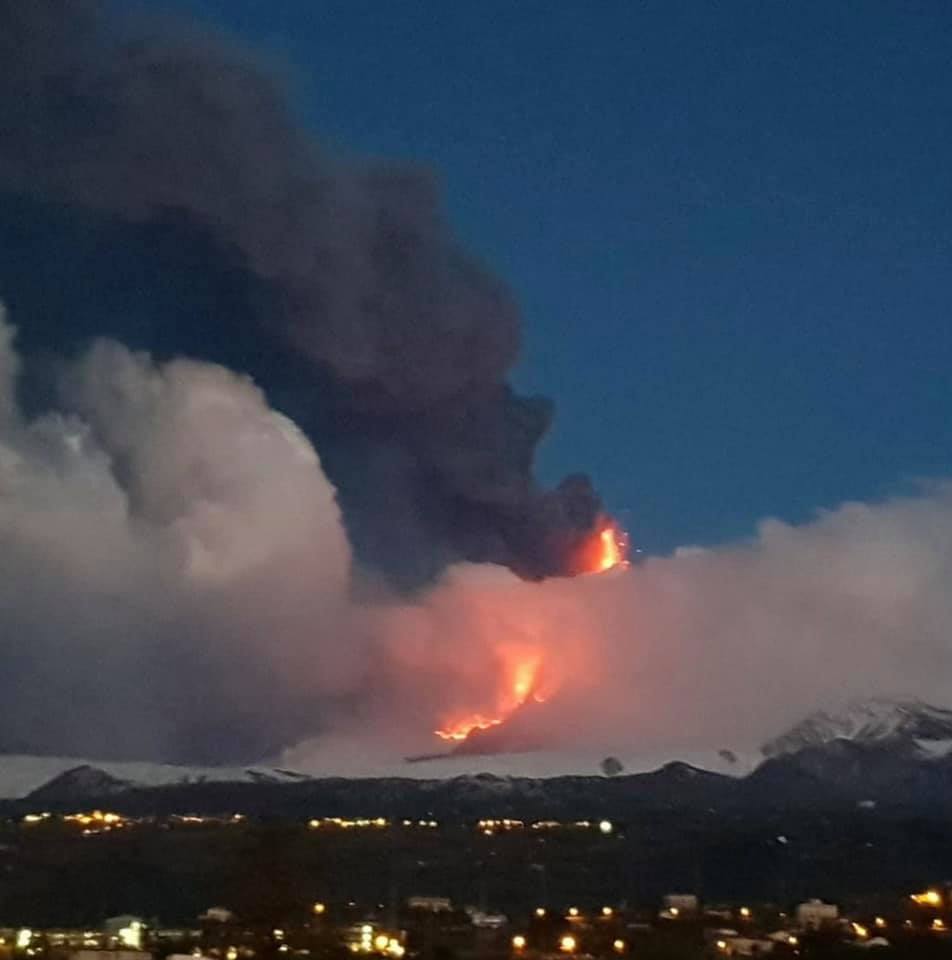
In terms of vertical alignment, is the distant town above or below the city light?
above

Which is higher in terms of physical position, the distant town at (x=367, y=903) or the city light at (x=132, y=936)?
the distant town at (x=367, y=903)

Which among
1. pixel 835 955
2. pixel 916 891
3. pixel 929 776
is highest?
pixel 929 776

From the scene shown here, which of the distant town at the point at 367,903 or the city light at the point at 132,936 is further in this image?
the city light at the point at 132,936

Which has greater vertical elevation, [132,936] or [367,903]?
[367,903]

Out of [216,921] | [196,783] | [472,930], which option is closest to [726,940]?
[472,930]

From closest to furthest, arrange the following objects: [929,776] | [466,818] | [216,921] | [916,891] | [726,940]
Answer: [726,940]
[216,921]
[916,891]
[466,818]
[929,776]

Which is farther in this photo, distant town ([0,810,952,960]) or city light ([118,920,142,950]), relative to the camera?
city light ([118,920,142,950])

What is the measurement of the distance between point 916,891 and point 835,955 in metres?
13.1

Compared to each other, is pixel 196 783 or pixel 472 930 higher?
pixel 196 783

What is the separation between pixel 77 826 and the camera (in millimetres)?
46344

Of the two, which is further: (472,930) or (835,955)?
(472,930)

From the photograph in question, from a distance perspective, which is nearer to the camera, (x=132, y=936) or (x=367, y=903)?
(x=132, y=936)

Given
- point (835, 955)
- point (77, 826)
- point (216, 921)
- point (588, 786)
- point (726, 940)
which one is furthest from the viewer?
point (588, 786)

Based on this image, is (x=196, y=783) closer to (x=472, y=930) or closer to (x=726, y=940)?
(x=472, y=930)
